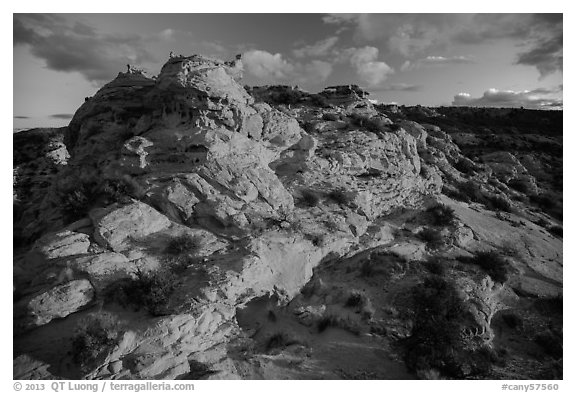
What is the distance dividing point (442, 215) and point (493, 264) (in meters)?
3.58

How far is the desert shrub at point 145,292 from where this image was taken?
903 centimetres

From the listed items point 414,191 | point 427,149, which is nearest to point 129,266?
point 414,191

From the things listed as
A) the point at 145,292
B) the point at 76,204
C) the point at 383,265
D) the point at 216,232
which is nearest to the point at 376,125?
the point at 383,265

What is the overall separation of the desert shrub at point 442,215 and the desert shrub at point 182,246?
11.5 m

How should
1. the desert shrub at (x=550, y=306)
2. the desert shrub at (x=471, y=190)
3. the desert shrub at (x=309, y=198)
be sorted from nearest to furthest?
the desert shrub at (x=550, y=306)
the desert shrub at (x=309, y=198)
the desert shrub at (x=471, y=190)

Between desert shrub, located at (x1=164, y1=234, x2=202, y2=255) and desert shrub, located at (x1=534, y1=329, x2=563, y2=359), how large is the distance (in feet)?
36.3

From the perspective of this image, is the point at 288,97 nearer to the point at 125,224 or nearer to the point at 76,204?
the point at 76,204

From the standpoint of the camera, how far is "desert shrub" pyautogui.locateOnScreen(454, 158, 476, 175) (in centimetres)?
2736

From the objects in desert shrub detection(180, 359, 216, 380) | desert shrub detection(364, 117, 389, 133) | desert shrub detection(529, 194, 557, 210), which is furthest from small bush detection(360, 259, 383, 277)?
desert shrub detection(529, 194, 557, 210)

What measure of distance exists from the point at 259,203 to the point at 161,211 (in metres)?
3.48

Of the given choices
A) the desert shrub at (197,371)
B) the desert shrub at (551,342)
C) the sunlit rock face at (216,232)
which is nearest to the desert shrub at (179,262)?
the sunlit rock face at (216,232)

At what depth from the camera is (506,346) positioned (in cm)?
1046

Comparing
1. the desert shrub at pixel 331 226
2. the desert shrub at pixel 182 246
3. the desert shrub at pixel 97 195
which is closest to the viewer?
the desert shrub at pixel 182 246

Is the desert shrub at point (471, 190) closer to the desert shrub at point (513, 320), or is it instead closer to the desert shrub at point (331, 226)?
the desert shrub at point (513, 320)
